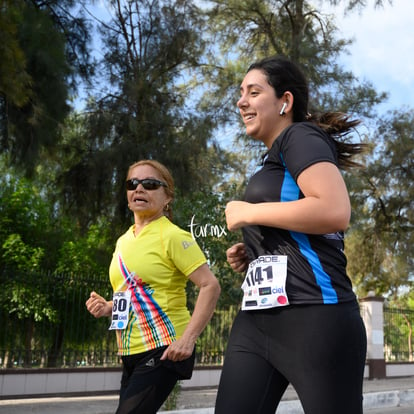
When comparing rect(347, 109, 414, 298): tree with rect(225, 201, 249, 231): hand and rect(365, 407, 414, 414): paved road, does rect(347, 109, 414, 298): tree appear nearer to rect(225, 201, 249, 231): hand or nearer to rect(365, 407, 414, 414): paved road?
rect(365, 407, 414, 414): paved road

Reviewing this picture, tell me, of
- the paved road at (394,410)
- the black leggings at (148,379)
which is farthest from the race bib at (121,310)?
the paved road at (394,410)

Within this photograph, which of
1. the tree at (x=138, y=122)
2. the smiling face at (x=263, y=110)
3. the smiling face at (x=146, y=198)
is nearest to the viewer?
the smiling face at (x=263, y=110)

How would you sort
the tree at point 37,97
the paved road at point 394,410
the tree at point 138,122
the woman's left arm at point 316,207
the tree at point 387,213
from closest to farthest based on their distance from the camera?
the woman's left arm at point 316,207 → the paved road at point 394,410 → the tree at point 37,97 → the tree at point 138,122 → the tree at point 387,213

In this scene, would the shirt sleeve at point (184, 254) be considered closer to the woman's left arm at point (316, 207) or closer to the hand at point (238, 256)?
the hand at point (238, 256)

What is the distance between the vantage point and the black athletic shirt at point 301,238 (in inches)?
79.7

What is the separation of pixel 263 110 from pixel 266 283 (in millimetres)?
601

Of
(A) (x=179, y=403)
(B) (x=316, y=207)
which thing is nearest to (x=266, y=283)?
(B) (x=316, y=207)

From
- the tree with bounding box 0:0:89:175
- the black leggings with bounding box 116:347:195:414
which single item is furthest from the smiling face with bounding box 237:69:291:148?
the tree with bounding box 0:0:89:175

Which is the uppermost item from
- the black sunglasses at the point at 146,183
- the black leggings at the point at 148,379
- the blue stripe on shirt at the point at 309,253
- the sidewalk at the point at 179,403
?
the black sunglasses at the point at 146,183

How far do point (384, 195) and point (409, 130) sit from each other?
2.69 m

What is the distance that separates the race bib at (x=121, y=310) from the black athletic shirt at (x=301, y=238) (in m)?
1.02

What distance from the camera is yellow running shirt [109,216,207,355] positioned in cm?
294

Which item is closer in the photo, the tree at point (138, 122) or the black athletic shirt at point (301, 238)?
the black athletic shirt at point (301, 238)

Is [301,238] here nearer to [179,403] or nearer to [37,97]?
[179,403]
